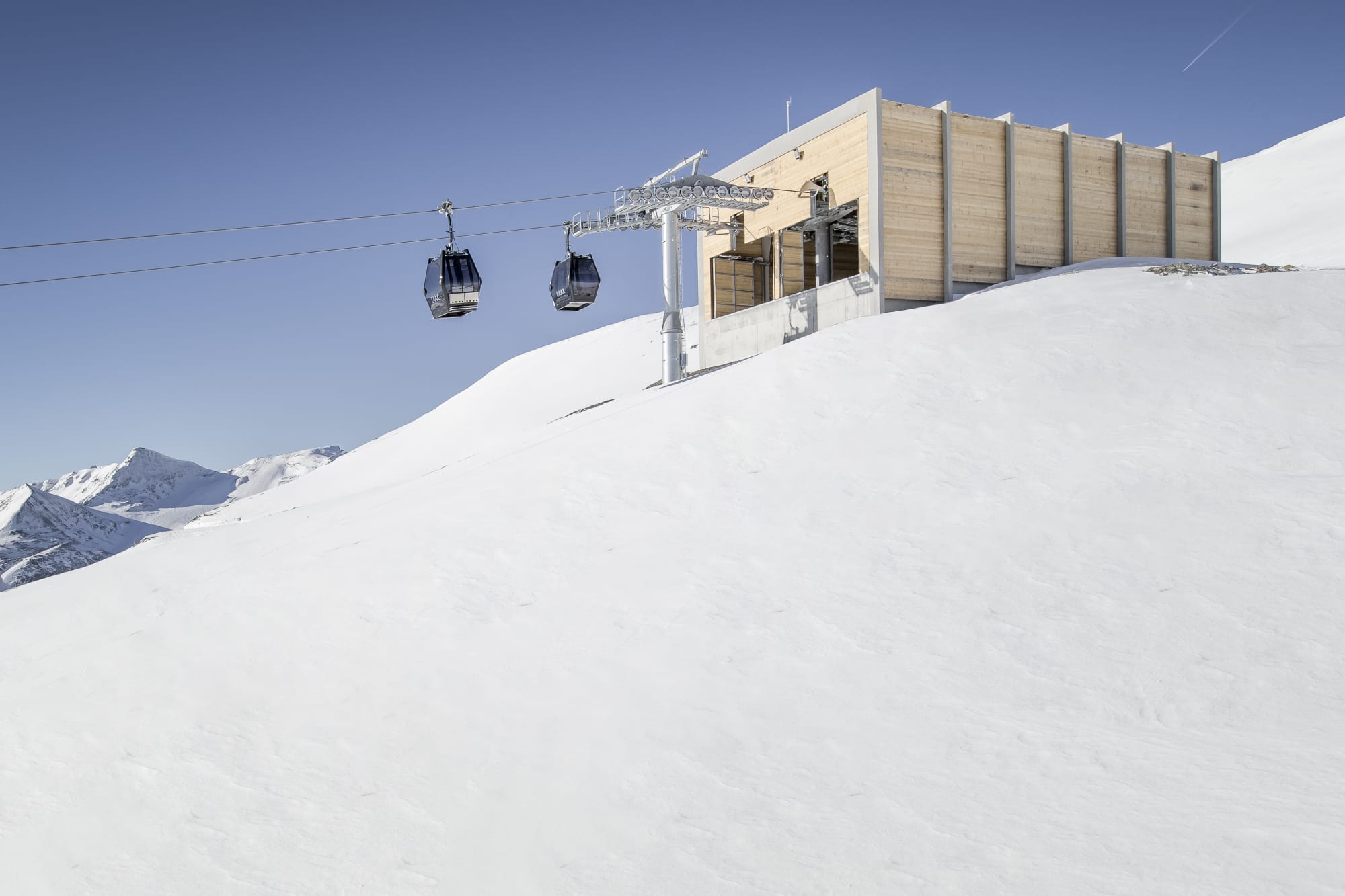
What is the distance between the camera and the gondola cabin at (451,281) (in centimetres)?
1562

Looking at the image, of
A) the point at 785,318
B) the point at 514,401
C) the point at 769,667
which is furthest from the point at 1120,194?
the point at 514,401

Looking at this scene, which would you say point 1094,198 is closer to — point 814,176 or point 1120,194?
point 1120,194

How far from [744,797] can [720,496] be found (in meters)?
4.56

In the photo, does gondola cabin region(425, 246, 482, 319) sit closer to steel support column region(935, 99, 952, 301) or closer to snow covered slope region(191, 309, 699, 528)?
steel support column region(935, 99, 952, 301)

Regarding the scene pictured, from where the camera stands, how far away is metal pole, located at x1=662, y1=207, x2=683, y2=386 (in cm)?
2012

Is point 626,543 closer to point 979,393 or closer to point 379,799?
point 379,799

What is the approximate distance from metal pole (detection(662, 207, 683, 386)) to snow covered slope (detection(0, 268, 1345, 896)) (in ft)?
31.7

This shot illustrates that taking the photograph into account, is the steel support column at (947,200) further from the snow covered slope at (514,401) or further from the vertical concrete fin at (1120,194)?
the snow covered slope at (514,401)

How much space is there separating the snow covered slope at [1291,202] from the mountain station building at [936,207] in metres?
10.5

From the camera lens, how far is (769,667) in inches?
225

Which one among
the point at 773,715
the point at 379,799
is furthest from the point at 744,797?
the point at 379,799

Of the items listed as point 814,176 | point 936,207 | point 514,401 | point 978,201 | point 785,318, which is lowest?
point 514,401

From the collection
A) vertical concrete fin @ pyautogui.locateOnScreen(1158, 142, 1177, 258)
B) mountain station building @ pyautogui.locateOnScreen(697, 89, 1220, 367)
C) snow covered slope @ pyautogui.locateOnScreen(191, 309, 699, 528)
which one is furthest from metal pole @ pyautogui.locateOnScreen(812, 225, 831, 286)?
snow covered slope @ pyautogui.locateOnScreen(191, 309, 699, 528)

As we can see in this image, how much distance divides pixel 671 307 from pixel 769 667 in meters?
16.0
